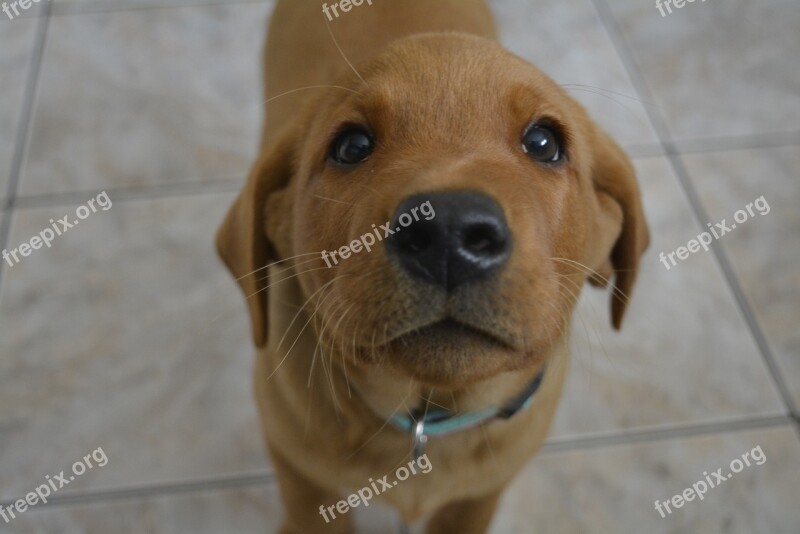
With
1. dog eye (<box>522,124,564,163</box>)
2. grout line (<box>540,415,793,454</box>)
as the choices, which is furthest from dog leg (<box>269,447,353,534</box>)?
dog eye (<box>522,124,564,163</box>)

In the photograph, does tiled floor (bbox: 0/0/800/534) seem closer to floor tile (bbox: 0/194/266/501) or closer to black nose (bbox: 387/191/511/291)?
floor tile (bbox: 0/194/266/501)

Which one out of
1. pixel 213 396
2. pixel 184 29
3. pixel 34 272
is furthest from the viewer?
pixel 184 29

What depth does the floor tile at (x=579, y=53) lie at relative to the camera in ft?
8.14

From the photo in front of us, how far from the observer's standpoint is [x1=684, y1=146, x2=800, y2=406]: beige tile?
6.83 feet

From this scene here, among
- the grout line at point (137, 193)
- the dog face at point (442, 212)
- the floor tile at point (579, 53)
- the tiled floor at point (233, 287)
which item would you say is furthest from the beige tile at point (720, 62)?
the grout line at point (137, 193)

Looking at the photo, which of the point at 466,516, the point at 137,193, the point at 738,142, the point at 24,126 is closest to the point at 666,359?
the point at 466,516

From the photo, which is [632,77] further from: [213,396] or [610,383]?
[213,396]

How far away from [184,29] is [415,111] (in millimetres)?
1916

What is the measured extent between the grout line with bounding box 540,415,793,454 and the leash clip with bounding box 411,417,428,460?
0.69 m

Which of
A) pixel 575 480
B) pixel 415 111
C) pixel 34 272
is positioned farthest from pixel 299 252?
pixel 34 272

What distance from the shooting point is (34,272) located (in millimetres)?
2072

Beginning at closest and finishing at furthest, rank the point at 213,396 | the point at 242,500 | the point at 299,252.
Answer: the point at 299,252, the point at 242,500, the point at 213,396

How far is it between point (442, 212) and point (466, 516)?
0.97 metres

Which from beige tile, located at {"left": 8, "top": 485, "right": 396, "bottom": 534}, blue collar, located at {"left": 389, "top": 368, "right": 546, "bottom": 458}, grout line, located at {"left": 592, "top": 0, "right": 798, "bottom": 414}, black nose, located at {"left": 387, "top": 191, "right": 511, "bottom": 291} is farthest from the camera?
grout line, located at {"left": 592, "top": 0, "right": 798, "bottom": 414}
